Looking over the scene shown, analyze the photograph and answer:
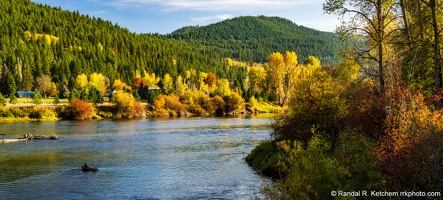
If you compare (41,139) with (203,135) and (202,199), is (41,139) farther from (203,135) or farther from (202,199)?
(202,199)

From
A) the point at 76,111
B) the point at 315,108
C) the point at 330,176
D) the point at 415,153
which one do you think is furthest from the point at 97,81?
the point at 415,153

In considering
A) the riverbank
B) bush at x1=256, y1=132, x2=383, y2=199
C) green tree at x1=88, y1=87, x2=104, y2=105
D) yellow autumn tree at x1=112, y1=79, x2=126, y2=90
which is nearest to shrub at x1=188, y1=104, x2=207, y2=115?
the riverbank

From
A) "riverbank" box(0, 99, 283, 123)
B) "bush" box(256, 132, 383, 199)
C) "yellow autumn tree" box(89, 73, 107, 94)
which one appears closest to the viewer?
"bush" box(256, 132, 383, 199)

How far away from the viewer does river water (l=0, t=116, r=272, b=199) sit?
2525 cm

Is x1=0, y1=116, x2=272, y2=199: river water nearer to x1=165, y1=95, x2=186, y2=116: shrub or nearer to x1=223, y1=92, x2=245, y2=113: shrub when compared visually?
x1=165, y1=95, x2=186, y2=116: shrub

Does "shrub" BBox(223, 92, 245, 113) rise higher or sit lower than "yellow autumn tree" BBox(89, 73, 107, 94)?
lower

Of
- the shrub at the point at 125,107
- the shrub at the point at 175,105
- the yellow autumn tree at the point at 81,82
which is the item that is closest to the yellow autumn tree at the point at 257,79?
the shrub at the point at 175,105

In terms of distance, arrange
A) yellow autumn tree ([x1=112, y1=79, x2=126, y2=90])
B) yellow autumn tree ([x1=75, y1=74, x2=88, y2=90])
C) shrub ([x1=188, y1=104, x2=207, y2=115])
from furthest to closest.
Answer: yellow autumn tree ([x1=112, y1=79, x2=126, y2=90])
yellow autumn tree ([x1=75, y1=74, x2=88, y2=90])
shrub ([x1=188, y1=104, x2=207, y2=115])

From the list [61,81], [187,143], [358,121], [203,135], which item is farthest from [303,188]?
[61,81]

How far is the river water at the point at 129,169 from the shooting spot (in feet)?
82.8

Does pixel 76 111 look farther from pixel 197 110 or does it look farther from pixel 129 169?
pixel 129 169

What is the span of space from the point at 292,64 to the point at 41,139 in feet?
366

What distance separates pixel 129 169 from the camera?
33.4 metres

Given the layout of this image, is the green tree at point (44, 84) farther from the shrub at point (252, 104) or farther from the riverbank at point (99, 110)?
the shrub at point (252, 104)
